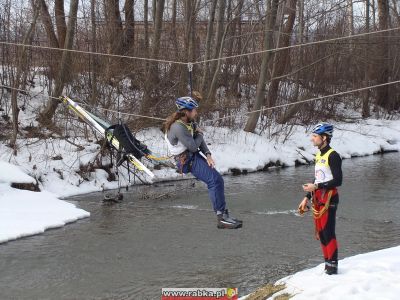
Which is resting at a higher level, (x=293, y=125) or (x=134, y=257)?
(x=293, y=125)

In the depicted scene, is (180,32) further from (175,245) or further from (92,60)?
(175,245)

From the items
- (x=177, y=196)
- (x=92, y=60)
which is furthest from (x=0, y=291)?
(x=92, y=60)

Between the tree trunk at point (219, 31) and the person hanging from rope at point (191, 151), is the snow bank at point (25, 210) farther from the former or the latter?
the tree trunk at point (219, 31)

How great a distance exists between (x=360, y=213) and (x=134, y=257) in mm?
5268

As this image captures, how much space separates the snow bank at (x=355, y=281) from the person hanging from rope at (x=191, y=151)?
1.22m

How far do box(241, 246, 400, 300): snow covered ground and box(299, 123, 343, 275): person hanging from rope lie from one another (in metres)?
0.26

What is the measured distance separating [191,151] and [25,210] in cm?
599

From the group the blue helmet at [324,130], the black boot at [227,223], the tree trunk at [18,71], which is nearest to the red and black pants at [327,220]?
the blue helmet at [324,130]

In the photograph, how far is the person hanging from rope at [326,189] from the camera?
6547 millimetres

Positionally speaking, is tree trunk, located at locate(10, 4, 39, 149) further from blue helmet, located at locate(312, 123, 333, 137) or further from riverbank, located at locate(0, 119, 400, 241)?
blue helmet, located at locate(312, 123, 333, 137)

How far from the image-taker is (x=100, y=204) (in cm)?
1348

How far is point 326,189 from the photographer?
21.7ft

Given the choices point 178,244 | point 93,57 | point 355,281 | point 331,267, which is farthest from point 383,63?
point 355,281

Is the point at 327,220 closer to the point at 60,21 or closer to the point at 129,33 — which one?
the point at 129,33
